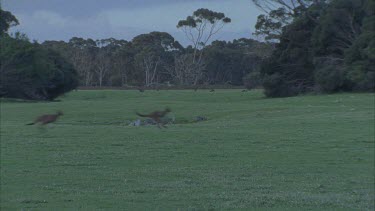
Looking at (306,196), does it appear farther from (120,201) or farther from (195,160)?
(195,160)

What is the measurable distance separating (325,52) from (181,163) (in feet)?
157

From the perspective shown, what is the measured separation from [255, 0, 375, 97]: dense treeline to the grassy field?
2578 cm

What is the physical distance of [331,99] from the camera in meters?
52.2

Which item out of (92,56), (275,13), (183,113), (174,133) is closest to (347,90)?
(275,13)

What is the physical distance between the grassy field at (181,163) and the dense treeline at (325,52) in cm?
2578

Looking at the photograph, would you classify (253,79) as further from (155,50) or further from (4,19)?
(155,50)

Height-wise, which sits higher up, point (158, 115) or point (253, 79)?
point (158, 115)

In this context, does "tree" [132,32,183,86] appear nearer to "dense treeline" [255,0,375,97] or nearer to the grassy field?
the grassy field

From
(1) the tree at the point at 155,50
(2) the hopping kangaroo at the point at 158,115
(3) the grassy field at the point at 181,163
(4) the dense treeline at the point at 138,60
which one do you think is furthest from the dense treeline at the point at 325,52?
(2) the hopping kangaroo at the point at 158,115

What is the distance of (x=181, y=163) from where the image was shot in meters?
19.8

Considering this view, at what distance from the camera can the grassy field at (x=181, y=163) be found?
13008mm

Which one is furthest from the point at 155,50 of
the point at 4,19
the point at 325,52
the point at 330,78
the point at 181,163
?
the point at 325,52

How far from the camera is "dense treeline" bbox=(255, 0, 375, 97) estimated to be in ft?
194

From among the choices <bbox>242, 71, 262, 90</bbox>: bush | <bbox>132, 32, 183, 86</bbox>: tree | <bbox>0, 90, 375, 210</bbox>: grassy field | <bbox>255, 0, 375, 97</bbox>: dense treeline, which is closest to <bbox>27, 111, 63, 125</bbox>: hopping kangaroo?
<bbox>0, 90, 375, 210</bbox>: grassy field
